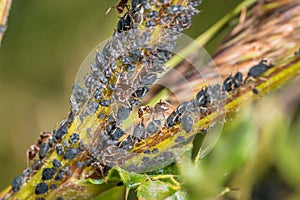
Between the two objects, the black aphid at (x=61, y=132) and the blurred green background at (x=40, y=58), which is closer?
the black aphid at (x=61, y=132)

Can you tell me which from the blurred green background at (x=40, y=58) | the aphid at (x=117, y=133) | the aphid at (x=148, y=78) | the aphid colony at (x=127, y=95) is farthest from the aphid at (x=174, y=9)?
the blurred green background at (x=40, y=58)

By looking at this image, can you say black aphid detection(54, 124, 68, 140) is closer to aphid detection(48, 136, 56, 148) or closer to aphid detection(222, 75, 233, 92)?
A: aphid detection(48, 136, 56, 148)

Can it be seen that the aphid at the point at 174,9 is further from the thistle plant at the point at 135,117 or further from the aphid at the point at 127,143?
the aphid at the point at 127,143

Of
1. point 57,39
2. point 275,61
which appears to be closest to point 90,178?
point 275,61

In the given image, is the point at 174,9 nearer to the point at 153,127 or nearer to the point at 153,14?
the point at 153,14

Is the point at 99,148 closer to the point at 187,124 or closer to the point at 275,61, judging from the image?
the point at 187,124

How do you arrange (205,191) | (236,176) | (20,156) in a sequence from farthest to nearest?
(20,156), (236,176), (205,191)

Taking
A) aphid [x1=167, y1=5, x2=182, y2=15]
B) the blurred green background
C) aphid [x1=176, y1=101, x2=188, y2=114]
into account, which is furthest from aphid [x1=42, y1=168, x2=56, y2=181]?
the blurred green background
